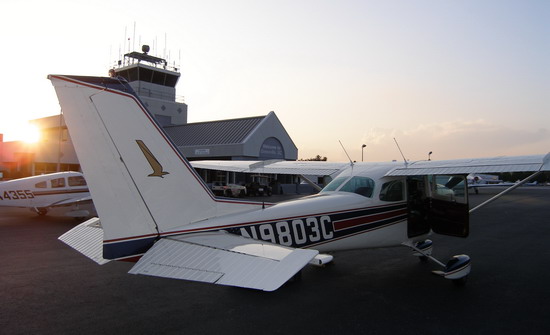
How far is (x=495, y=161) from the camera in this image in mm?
6633

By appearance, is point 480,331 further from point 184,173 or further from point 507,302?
point 184,173

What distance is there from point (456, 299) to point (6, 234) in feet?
42.7

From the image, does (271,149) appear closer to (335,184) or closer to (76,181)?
(76,181)

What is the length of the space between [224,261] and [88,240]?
2.40m

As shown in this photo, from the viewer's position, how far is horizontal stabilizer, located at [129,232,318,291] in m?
3.14

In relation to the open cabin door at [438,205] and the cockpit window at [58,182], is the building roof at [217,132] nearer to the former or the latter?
the cockpit window at [58,182]

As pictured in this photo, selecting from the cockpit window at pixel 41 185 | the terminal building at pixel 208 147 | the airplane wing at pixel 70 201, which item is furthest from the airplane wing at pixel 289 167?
the terminal building at pixel 208 147

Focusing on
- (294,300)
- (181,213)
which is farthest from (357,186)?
(181,213)

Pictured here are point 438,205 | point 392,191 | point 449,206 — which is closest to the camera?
point 392,191

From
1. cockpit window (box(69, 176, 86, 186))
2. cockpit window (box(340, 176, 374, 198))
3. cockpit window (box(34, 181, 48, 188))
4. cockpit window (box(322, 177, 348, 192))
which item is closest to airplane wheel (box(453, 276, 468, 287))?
cockpit window (box(340, 176, 374, 198))

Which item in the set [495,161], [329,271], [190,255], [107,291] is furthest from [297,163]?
[190,255]

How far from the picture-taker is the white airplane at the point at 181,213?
12.2ft

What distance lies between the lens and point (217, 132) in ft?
A: 121

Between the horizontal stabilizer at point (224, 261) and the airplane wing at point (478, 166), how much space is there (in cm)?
397
